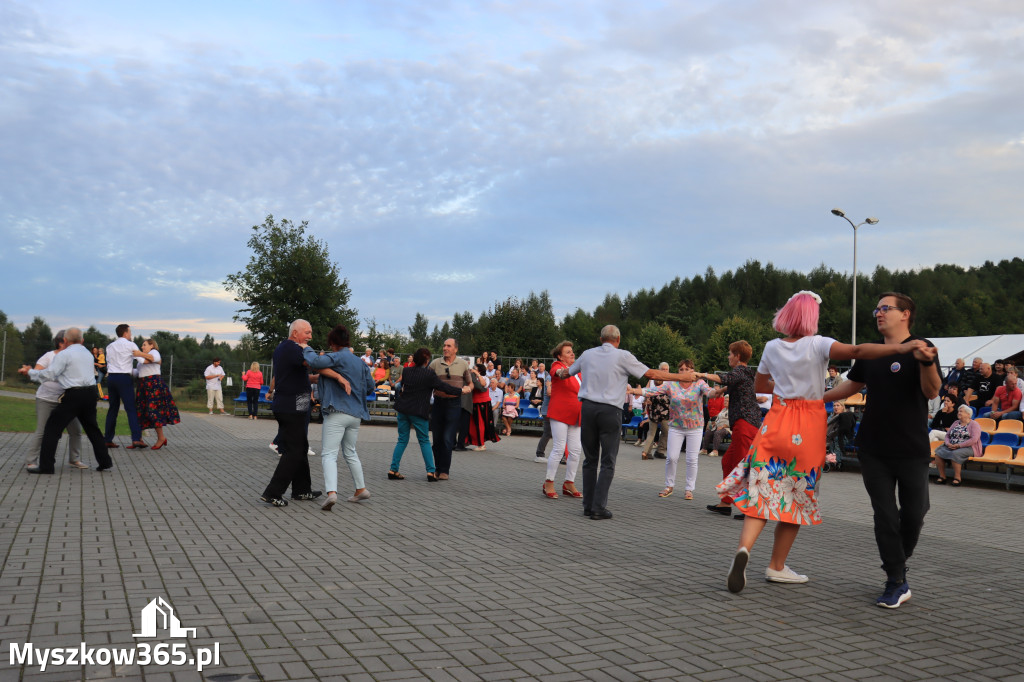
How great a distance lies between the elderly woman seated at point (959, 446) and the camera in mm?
14242

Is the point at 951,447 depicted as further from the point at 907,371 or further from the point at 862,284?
the point at 862,284

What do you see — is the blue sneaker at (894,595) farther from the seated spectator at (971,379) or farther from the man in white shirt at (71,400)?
the seated spectator at (971,379)

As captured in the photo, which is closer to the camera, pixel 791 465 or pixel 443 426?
pixel 791 465

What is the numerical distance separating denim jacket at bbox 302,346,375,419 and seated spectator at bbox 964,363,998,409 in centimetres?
1299

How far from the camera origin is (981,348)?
3512cm

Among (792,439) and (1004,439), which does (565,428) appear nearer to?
(792,439)

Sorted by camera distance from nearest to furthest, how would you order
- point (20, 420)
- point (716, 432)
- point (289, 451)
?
point (289, 451) → point (716, 432) → point (20, 420)

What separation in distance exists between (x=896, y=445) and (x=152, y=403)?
39.9 ft

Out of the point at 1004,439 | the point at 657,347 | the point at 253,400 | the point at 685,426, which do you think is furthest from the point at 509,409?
the point at 657,347

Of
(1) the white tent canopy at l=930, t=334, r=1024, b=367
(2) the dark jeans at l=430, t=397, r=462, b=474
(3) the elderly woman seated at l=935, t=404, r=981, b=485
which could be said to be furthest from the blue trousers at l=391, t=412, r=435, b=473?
(1) the white tent canopy at l=930, t=334, r=1024, b=367

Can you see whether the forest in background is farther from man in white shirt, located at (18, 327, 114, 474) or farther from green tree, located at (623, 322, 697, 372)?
man in white shirt, located at (18, 327, 114, 474)

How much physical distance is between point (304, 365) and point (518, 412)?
48.8 feet

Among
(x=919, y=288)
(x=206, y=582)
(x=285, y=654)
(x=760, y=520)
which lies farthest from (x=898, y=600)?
(x=919, y=288)

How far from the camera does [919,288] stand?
84.8 metres
